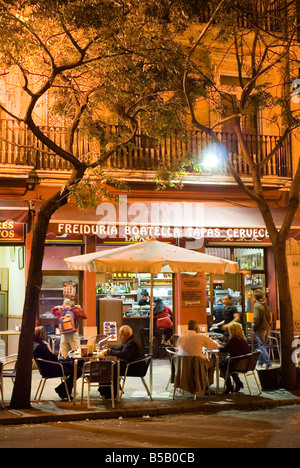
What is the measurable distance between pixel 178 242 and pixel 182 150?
2560mm

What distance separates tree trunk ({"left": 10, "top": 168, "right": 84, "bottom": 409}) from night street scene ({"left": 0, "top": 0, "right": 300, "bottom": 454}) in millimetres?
24

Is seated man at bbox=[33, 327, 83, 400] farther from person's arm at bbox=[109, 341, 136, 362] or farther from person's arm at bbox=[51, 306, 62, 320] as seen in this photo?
person's arm at bbox=[51, 306, 62, 320]

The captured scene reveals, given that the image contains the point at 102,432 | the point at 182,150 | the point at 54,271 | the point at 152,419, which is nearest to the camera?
the point at 102,432

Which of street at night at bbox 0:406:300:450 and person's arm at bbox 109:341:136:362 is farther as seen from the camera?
person's arm at bbox 109:341:136:362

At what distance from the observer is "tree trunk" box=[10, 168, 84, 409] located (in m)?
10.4

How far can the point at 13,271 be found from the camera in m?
16.6

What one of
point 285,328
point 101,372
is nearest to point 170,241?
point 285,328

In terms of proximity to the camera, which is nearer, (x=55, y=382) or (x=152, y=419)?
(x=152, y=419)

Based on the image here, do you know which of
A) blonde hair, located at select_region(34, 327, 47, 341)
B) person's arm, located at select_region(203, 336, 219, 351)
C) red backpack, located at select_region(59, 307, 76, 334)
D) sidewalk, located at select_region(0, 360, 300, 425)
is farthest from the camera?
red backpack, located at select_region(59, 307, 76, 334)

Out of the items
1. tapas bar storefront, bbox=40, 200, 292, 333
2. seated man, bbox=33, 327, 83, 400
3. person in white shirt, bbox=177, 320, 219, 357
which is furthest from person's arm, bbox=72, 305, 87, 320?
person in white shirt, bbox=177, 320, 219, 357

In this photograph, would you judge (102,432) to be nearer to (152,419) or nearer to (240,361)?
(152,419)

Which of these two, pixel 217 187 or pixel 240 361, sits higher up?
pixel 217 187
